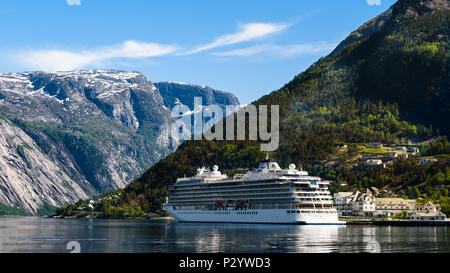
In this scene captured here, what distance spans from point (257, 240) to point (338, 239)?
15.6m

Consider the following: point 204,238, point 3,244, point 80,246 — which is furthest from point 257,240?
point 3,244

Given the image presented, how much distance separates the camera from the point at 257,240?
397ft

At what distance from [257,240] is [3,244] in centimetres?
4464

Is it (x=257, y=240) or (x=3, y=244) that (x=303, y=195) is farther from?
(x=3, y=244)

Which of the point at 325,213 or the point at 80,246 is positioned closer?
the point at 80,246

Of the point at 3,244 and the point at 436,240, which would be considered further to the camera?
the point at 436,240
